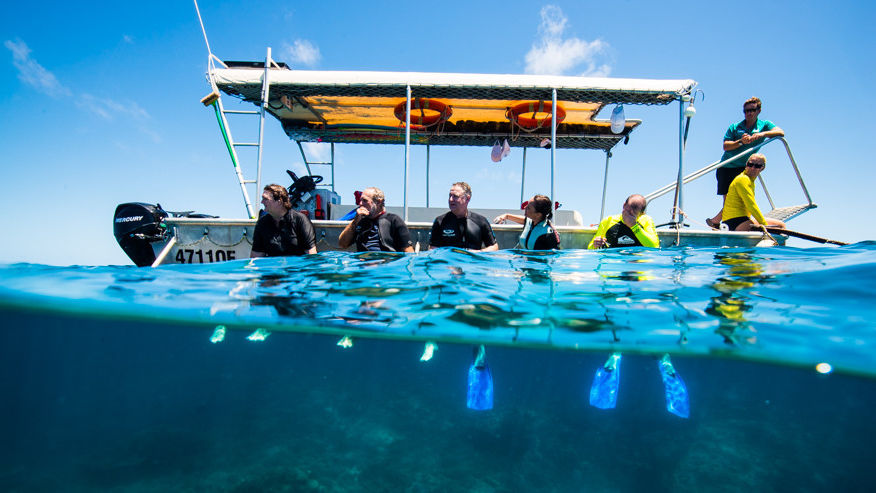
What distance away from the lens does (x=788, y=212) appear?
25.2ft

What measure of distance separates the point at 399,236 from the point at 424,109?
3908 mm

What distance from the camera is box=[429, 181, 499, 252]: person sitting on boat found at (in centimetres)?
601

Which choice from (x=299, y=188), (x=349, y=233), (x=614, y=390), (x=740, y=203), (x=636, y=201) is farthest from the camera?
(x=299, y=188)

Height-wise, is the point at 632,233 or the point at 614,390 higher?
the point at 632,233

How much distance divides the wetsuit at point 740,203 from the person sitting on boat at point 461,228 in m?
4.41

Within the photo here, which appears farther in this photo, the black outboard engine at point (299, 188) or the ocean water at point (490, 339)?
the black outboard engine at point (299, 188)

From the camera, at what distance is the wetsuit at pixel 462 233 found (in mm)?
6031

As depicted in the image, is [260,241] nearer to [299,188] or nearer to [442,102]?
[299,188]

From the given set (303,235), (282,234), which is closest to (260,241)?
(282,234)

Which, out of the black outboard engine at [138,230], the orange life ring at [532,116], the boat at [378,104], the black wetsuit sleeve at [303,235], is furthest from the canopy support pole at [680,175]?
the black outboard engine at [138,230]

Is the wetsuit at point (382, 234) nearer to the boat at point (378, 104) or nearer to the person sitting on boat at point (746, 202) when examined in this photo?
the boat at point (378, 104)

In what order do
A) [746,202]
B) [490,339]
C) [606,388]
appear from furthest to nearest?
[746,202], [490,339], [606,388]

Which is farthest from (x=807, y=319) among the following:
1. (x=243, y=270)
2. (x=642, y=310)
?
(x=243, y=270)

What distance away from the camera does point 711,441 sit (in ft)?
44.6
